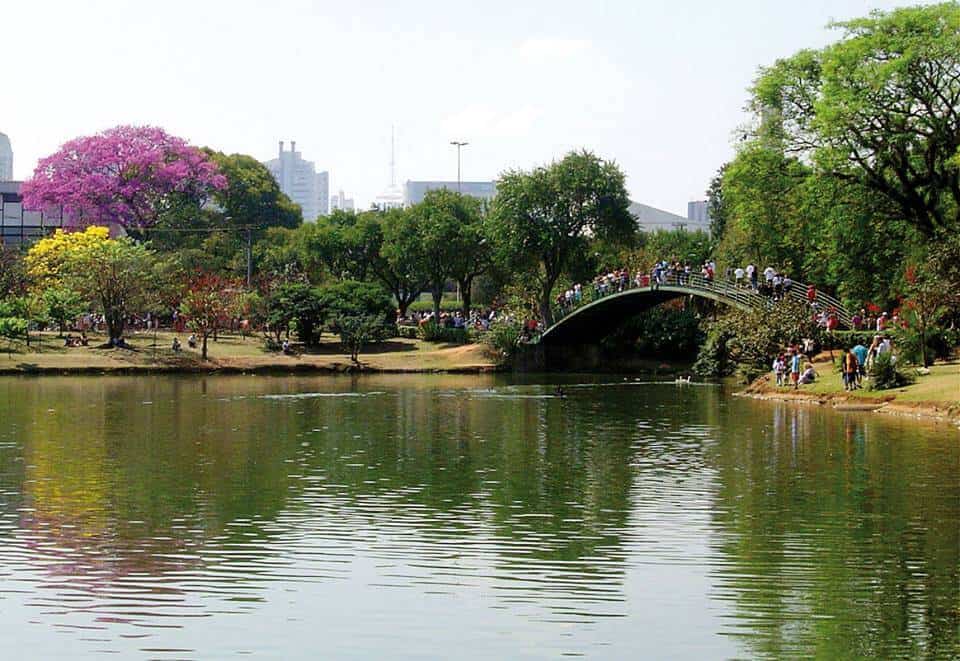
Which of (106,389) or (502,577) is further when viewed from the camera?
(106,389)

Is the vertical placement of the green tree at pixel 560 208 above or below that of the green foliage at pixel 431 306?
above

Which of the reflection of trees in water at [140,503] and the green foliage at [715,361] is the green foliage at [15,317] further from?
the green foliage at [715,361]

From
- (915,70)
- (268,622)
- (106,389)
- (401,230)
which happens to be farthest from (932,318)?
(401,230)

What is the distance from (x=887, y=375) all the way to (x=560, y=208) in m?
31.8

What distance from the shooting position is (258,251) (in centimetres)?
9312

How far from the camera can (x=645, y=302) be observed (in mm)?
68188

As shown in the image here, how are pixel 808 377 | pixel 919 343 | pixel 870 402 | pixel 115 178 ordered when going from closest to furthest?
pixel 870 402, pixel 919 343, pixel 808 377, pixel 115 178

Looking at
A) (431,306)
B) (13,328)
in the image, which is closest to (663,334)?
(13,328)

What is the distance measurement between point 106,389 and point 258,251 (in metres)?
40.4

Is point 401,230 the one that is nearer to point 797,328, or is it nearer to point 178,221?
point 178,221

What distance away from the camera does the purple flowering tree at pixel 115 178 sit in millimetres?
93000

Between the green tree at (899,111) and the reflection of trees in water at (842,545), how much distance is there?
19918 mm

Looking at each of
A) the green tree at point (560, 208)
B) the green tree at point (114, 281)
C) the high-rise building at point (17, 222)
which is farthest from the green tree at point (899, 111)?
the high-rise building at point (17, 222)

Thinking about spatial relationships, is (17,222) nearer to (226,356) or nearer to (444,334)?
(444,334)
